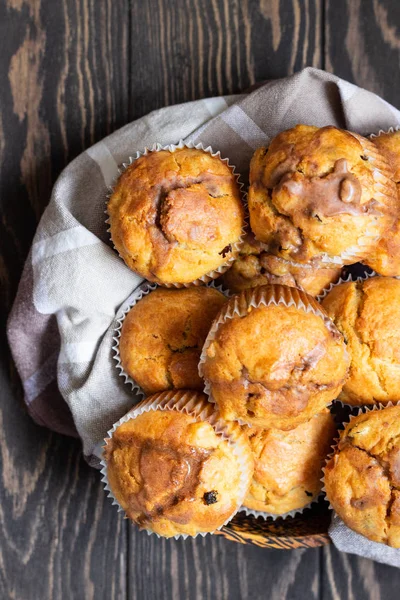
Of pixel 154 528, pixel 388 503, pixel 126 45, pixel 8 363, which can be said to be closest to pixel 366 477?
pixel 388 503

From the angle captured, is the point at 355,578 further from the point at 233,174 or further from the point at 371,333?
the point at 233,174

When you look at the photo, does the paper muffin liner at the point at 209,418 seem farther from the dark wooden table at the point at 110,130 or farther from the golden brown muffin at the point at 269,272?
the dark wooden table at the point at 110,130

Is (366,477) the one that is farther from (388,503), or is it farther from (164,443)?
(164,443)

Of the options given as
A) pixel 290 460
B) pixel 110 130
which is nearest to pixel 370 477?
pixel 290 460

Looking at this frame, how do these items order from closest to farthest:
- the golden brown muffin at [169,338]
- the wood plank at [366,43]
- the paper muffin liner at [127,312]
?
the golden brown muffin at [169,338] → the paper muffin liner at [127,312] → the wood plank at [366,43]

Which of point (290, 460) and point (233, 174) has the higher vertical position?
point (233, 174)

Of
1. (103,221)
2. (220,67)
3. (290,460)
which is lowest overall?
(290,460)

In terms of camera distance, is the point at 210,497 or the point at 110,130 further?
the point at 110,130

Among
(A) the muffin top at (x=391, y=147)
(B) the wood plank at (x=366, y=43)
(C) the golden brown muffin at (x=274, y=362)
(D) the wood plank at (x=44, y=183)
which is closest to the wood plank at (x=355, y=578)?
(D) the wood plank at (x=44, y=183)
